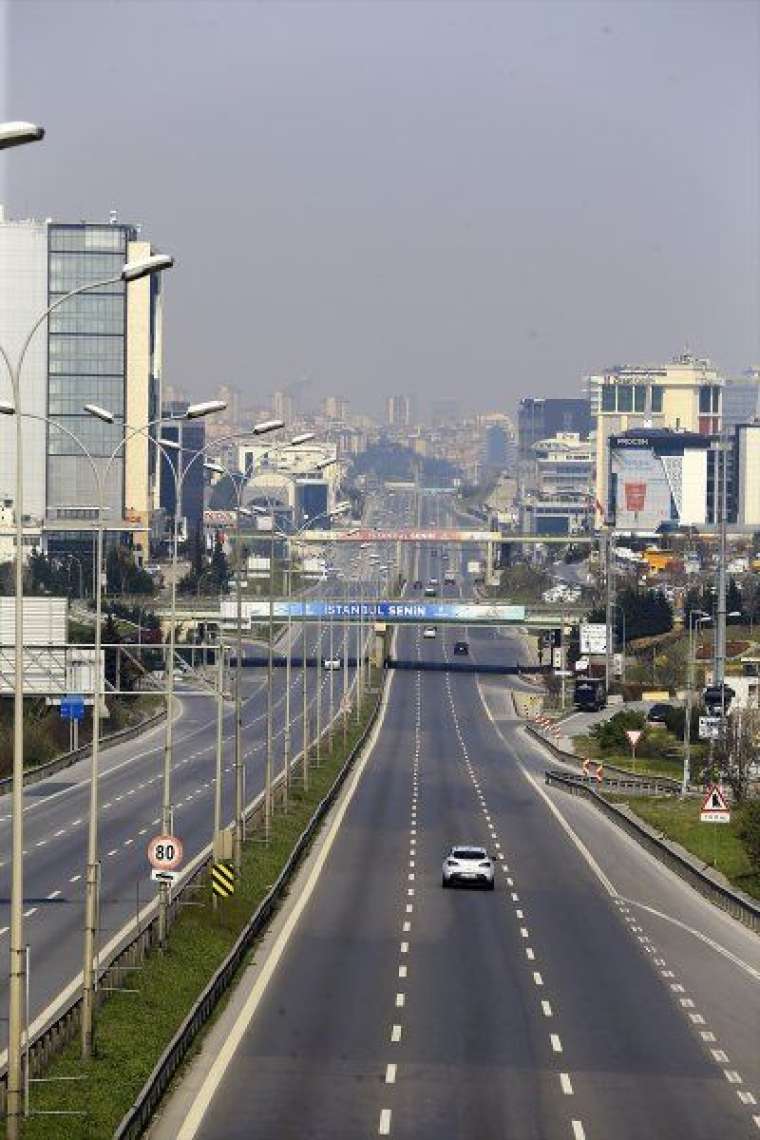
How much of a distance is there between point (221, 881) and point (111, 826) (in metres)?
23.3

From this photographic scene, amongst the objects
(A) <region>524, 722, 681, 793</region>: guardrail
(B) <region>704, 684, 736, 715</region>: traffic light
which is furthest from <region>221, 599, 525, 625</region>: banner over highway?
(B) <region>704, 684, 736, 715</region>: traffic light

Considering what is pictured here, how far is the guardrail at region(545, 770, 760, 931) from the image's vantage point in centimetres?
5225

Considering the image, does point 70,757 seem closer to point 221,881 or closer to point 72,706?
point 72,706

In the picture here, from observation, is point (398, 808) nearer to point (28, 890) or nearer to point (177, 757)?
point (177, 757)

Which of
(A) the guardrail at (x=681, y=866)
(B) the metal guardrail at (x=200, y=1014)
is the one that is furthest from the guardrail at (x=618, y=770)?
(B) the metal guardrail at (x=200, y=1014)

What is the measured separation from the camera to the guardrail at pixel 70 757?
275ft

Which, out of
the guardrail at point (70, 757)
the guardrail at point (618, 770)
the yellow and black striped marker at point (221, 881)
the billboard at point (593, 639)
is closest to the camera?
the yellow and black striped marker at point (221, 881)

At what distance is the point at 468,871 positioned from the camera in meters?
56.9

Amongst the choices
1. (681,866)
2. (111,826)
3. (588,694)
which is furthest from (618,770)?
(681,866)

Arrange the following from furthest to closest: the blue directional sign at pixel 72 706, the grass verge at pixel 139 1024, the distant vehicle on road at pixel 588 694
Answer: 1. the distant vehicle on road at pixel 588 694
2. the blue directional sign at pixel 72 706
3. the grass verge at pixel 139 1024

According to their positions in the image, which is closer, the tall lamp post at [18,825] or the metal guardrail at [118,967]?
the tall lamp post at [18,825]

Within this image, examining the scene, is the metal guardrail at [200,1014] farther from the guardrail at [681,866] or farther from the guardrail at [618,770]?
the guardrail at [618,770]

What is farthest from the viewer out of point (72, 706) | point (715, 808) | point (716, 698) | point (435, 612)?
point (435, 612)

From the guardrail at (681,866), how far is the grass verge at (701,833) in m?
0.85
